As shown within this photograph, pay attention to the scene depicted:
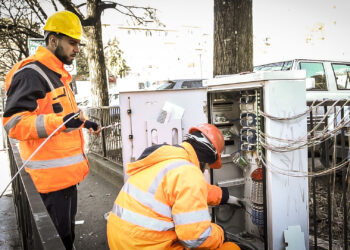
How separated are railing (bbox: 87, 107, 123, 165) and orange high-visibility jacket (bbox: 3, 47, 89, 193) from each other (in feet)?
11.4

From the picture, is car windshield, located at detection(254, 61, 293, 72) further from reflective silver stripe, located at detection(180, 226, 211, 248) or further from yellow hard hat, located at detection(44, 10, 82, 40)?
reflective silver stripe, located at detection(180, 226, 211, 248)

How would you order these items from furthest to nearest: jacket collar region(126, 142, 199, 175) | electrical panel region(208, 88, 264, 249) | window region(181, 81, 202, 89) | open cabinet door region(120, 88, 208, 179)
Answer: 1. window region(181, 81, 202, 89)
2. open cabinet door region(120, 88, 208, 179)
3. electrical panel region(208, 88, 264, 249)
4. jacket collar region(126, 142, 199, 175)

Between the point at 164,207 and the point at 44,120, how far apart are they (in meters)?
1.03

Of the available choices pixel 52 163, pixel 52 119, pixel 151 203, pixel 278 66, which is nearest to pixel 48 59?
pixel 52 119

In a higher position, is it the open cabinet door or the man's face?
the man's face

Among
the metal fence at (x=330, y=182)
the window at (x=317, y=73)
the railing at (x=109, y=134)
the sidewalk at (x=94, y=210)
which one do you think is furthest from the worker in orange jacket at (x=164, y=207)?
the window at (x=317, y=73)

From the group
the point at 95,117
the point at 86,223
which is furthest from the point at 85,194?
the point at 95,117

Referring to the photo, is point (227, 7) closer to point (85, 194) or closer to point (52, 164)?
point (52, 164)

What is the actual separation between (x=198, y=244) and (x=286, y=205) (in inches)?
38.7

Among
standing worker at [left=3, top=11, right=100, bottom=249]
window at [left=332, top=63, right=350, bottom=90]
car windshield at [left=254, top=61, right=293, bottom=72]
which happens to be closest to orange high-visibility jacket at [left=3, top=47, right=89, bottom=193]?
standing worker at [left=3, top=11, right=100, bottom=249]

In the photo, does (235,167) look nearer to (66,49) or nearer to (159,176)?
(159,176)

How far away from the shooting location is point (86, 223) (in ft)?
13.5

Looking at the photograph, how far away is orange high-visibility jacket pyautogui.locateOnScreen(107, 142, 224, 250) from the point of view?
5.35 ft

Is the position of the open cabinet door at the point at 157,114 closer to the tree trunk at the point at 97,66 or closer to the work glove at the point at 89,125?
the work glove at the point at 89,125
